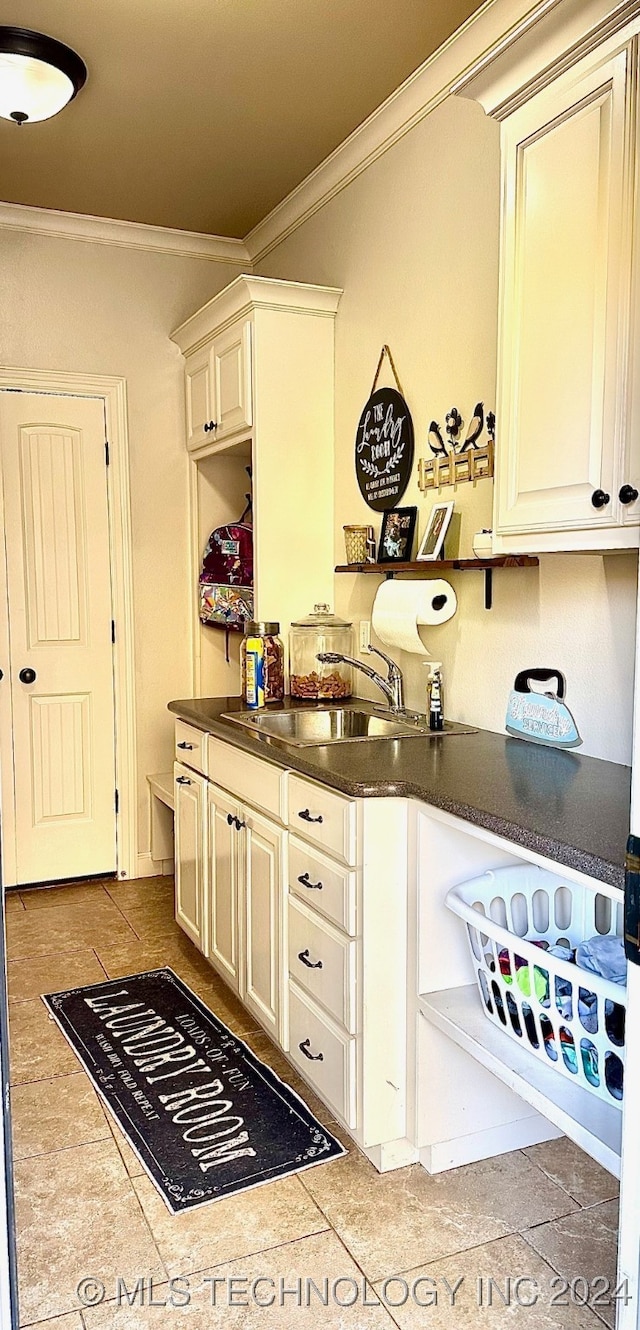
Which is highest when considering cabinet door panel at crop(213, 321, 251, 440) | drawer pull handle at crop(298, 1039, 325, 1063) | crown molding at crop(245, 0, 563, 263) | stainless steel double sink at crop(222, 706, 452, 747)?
crown molding at crop(245, 0, 563, 263)

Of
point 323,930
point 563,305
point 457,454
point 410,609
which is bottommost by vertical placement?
point 323,930

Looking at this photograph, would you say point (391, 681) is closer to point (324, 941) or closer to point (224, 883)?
point (224, 883)

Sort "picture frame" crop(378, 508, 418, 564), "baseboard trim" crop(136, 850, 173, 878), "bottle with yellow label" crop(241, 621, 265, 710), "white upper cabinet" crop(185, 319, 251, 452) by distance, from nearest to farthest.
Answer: "picture frame" crop(378, 508, 418, 564) < "bottle with yellow label" crop(241, 621, 265, 710) < "white upper cabinet" crop(185, 319, 251, 452) < "baseboard trim" crop(136, 850, 173, 878)

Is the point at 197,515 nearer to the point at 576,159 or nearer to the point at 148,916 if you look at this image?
the point at 148,916

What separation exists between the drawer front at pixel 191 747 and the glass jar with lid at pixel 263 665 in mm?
216

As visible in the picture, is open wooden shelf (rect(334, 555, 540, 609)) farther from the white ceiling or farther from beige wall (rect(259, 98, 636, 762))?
the white ceiling

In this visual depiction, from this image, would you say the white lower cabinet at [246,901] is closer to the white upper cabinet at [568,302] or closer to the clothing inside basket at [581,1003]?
the clothing inside basket at [581,1003]

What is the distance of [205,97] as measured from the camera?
292cm

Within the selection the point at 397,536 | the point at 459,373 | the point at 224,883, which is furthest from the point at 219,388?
the point at 224,883

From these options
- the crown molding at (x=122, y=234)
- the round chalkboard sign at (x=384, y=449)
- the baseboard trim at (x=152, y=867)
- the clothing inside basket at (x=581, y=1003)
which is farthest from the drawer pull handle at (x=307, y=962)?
the crown molding at (x=122, y=234)

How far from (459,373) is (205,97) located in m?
1.24

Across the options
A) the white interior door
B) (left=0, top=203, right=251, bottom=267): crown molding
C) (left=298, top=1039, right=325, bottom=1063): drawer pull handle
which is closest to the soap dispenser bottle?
(left=298, top=1039, right=325, bottom=1063): drawer pull handle

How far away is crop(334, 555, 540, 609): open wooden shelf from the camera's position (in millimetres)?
2328

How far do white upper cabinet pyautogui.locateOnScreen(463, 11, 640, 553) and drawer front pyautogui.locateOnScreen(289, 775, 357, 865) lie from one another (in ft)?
2.18
